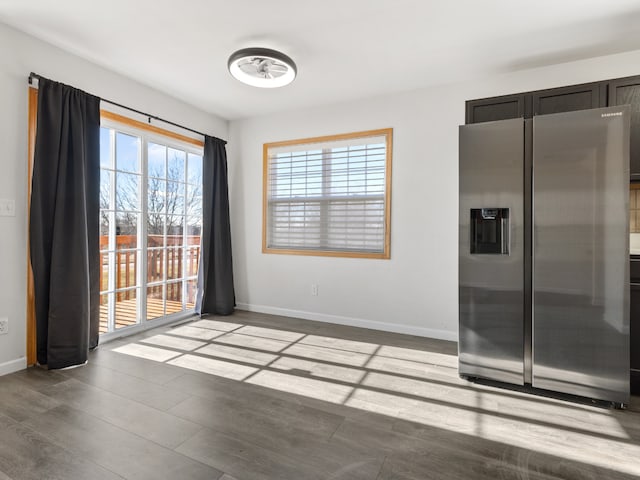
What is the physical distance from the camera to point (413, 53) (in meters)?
2.83

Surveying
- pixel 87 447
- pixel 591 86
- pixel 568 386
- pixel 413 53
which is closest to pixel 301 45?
pixel 413 53

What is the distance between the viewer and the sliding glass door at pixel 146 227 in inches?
130

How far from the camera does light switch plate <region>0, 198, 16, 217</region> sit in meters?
2.47

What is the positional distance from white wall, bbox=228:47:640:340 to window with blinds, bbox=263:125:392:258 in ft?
0.37

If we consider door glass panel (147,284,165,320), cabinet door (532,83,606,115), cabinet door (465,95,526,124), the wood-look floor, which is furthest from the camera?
door glass panel (147,284,165,320)

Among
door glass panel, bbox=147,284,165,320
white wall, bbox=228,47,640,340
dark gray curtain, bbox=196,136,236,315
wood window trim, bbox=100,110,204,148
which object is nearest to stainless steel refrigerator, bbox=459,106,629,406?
white wall, bbox=228,47,640,340

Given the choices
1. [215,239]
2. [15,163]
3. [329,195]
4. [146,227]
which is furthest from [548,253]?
[15,163]

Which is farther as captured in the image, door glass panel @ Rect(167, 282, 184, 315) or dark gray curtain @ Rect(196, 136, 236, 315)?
dark gray curtain @ Rect(196, 136, 236, 315)

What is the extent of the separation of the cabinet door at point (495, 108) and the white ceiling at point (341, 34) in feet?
0.96

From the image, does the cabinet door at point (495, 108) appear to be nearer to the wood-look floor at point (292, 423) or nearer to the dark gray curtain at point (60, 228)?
the wood-look floor at point (292, 423)

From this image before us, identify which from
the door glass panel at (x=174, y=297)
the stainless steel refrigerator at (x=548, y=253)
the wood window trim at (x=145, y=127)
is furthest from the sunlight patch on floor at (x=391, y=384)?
the wood window trim at (x=145, y=127)

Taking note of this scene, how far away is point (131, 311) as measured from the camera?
357cm

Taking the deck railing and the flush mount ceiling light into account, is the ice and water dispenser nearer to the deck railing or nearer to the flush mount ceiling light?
the flush mount ceiling light

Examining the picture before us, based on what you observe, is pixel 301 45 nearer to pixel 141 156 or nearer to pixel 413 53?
pixel 413 53
